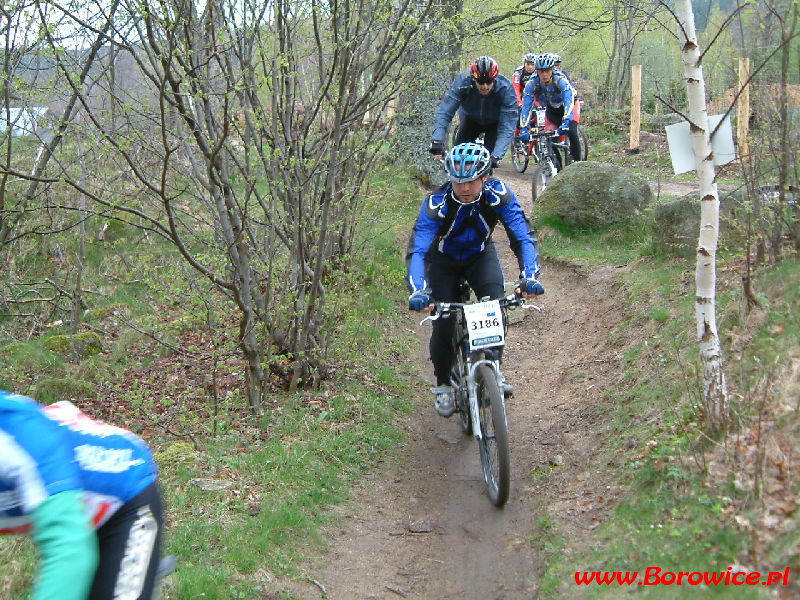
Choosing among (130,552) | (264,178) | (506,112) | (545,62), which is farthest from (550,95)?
(130,552)

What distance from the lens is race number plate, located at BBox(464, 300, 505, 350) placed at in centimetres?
515

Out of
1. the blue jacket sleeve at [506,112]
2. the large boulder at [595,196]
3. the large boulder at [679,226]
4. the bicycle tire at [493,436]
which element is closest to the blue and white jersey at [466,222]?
the bicycle tire at [493,436]

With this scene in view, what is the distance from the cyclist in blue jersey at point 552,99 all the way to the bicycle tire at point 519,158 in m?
3.52

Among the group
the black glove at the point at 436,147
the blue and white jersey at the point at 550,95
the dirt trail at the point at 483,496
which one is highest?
the blue and white jersey at the point at 550,95

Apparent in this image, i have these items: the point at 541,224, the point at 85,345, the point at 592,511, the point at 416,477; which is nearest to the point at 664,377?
the point at 592,511

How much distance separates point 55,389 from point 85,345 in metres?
2.15

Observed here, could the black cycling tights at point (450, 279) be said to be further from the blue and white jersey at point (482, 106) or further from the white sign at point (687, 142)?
the blue and white jersey at point (482, 106)

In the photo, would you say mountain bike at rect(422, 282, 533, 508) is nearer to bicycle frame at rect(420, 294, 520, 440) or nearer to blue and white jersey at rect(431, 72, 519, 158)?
bicycle frame at rect(420, 294, 520, 440)

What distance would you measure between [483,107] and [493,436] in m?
4.95

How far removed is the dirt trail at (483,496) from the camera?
4.44 m

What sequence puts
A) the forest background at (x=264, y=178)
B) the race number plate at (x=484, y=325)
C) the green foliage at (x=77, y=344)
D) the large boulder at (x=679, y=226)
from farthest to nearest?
the green foliage at (x=77, y=344) < the large boulder at (x=679, y=226) < the forest background at (x=264, y=178) < the race number plate at (x=484, y=325)

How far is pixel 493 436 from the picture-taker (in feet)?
16.6

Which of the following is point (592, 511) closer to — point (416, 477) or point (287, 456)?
point (416, 477)

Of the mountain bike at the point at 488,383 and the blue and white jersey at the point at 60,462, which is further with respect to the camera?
the mountain bike at the point at 488,383
